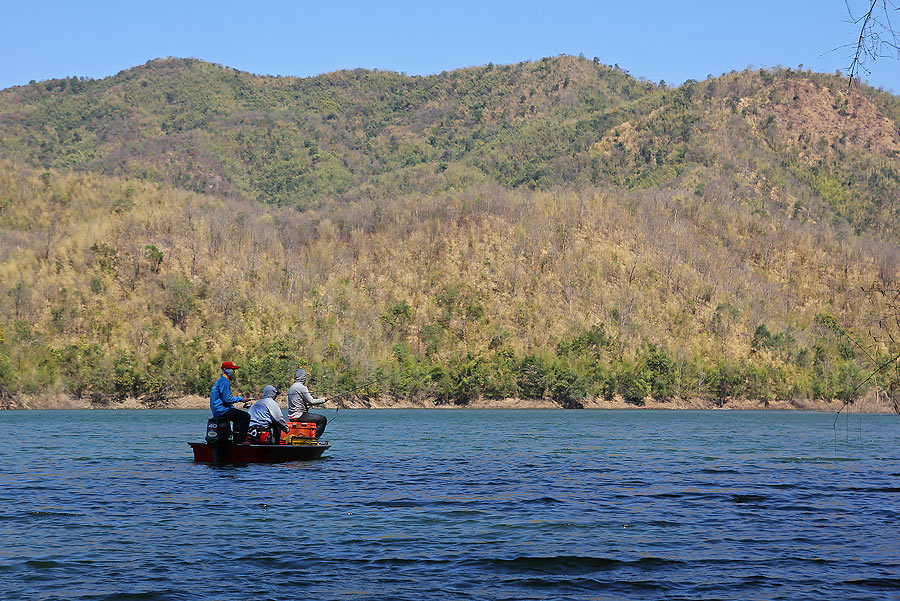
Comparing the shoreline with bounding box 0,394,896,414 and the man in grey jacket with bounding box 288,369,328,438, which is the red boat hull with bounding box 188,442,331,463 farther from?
the shoreline with bounding box 0,394,896,414

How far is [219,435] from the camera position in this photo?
3114 cm

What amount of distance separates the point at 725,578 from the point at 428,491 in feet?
40.2

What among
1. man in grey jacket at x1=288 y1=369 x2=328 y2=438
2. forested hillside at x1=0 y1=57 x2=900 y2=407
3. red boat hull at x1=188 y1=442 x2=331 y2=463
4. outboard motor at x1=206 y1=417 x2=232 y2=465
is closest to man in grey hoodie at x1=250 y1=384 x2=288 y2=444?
red boat hull at x1=188 y1=442 x2=331 y2=463

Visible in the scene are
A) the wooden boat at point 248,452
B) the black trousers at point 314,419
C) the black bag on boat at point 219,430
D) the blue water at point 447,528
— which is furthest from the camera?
the black trousers at point 314,419

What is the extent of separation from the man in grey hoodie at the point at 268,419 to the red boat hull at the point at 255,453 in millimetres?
504

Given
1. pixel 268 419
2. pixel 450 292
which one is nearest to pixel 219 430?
pixel 268 419

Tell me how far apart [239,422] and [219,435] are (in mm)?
813

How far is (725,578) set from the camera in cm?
1595

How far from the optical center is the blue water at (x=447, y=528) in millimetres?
15516

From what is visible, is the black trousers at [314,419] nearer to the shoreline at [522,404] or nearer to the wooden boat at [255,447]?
the wooden boat at [255,447]

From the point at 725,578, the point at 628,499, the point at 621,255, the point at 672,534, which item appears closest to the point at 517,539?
the point at 672,534

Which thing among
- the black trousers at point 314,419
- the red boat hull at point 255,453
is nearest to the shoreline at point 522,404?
the black trousers at point 314,419

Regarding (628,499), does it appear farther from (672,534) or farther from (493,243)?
(493,243)

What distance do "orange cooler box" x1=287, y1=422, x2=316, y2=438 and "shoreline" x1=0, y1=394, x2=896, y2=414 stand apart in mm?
83471
